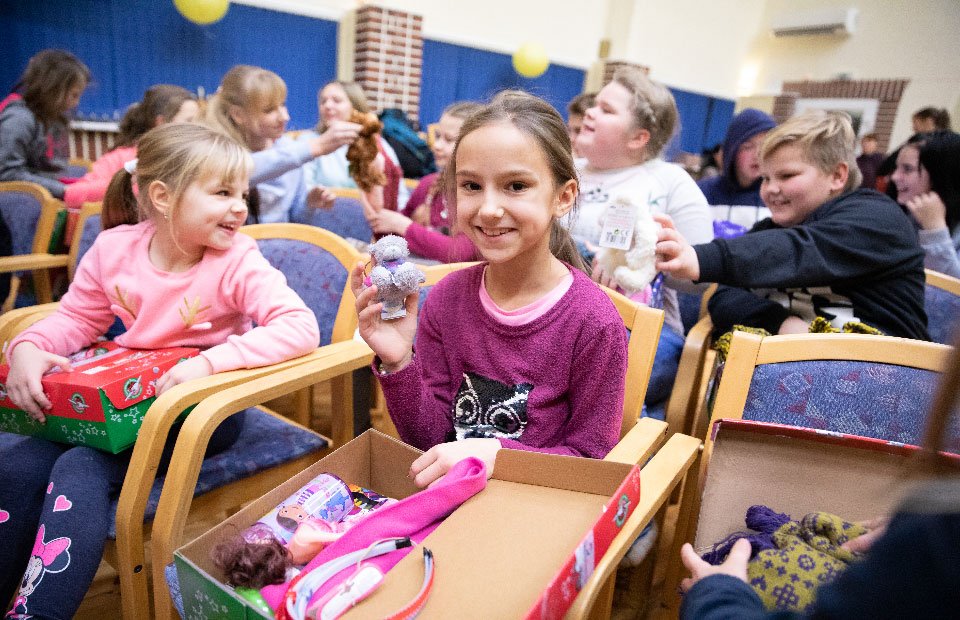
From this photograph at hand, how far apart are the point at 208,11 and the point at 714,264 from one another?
6.08m

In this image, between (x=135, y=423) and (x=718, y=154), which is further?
(x=718, y=154)

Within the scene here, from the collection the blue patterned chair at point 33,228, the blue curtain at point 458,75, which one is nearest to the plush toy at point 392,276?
the blue patterned chair at point 33,228

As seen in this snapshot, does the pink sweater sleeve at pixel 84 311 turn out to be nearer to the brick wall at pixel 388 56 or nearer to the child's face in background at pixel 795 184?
the child's face in background at pixel 795 184

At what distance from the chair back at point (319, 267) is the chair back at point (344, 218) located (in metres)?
0.90

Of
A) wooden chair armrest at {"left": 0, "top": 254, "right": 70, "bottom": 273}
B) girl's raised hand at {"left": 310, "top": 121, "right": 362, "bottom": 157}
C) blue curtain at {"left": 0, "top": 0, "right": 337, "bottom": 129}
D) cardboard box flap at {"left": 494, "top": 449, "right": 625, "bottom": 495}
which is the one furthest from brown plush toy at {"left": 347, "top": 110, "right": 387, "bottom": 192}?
blue curtain at {"left": 0, "top": 0, "right": 337, "bottom": 129}

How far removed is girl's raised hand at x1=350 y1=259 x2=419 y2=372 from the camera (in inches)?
40.8

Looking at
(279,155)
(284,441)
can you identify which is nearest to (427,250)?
(279,155)

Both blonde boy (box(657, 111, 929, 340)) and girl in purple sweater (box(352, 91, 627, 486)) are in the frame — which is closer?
girl in purple sweater (box(352, 91, 627, 486))

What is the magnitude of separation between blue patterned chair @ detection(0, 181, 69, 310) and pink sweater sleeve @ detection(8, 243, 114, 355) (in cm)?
81

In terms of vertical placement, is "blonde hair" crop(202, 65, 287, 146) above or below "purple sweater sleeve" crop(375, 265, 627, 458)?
above

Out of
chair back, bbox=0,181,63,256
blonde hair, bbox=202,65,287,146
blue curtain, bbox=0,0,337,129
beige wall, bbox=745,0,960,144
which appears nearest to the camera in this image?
blonde hair, bbox=202,65,287,146

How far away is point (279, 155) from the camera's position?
2324 mm

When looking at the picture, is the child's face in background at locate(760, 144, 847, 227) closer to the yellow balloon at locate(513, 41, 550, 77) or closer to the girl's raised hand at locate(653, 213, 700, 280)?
the girl's raised hand at locate(653, 213, 700, 280)

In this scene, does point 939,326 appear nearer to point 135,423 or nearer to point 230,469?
point 230,469
